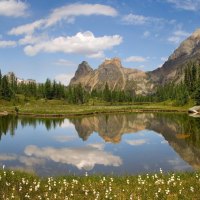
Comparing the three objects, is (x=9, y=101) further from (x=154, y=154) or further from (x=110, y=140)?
(x=154, y=154)

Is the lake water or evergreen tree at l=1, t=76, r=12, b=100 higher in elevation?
evergreen tree at l=1, t=76, r=12, b=100

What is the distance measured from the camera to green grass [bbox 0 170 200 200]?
18375mm

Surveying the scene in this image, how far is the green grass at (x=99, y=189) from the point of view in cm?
1838

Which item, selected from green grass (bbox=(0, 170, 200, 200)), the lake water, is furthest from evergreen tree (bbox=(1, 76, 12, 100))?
green grass (bbox=(0, 170, 200, 200))

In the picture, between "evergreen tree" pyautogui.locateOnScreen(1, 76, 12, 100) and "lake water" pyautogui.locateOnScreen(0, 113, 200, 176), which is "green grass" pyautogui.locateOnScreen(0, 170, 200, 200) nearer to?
"lake water" pyautogui.locateOnScreen(0, 113, 200, 176)

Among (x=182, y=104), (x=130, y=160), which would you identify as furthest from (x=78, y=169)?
(x=182, y=104)

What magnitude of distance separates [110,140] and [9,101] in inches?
5002

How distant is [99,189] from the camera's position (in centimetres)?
1981

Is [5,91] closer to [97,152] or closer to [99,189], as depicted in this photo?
[97,152]

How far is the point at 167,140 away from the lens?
180 feet

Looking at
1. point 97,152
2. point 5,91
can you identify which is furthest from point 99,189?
point 5,91

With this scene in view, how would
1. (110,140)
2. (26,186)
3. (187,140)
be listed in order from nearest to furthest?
(26,186)
(187,140)
(110,140)

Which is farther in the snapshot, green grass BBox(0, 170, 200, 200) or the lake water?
the lake water

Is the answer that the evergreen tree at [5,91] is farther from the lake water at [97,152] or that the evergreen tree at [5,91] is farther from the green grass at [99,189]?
the green grass at [99,189]
